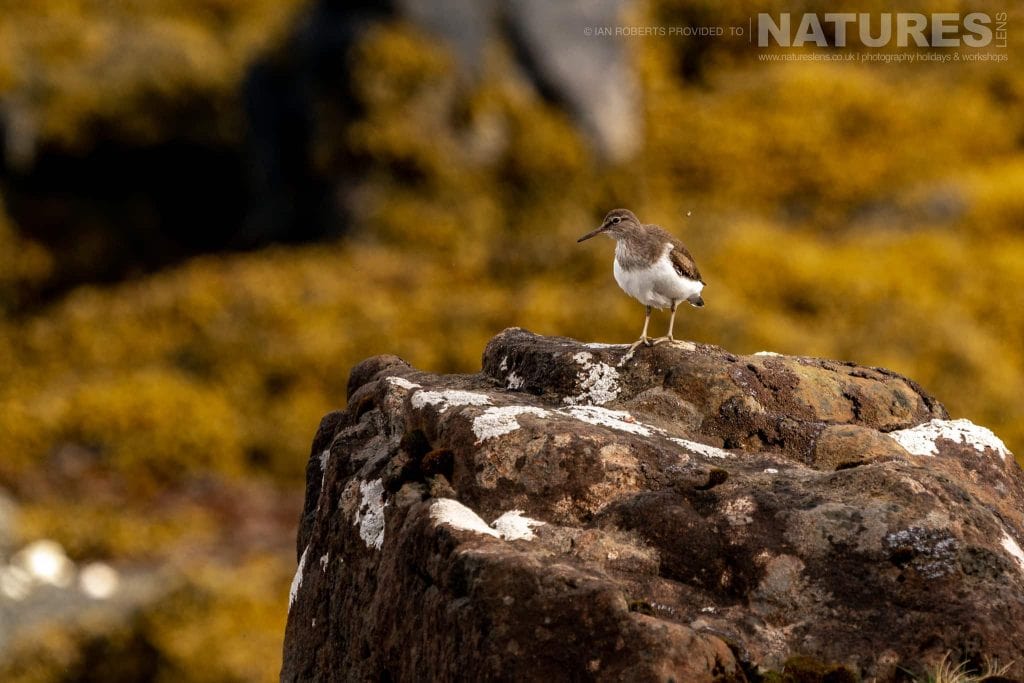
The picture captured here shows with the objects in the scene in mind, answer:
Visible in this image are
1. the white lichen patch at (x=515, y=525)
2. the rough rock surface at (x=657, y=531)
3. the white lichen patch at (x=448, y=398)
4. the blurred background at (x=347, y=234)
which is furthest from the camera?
the blurred background at (x=347, y=234)

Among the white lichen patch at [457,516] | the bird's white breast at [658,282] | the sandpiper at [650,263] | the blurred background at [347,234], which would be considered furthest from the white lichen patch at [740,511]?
the blurred background at [347,234]

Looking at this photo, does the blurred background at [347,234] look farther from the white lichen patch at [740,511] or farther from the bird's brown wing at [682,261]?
the white lichen patch at [740,511]

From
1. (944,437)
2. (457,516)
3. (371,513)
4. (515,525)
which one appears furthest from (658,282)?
(457,516)

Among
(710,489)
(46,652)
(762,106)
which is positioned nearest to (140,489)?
(46,652)

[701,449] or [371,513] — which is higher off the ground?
[701,449]

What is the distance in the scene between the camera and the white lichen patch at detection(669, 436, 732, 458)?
28.5 ft

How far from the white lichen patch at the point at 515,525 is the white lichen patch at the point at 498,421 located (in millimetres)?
580

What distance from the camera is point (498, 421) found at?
8.55 m

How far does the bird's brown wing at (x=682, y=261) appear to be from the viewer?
10837 mm

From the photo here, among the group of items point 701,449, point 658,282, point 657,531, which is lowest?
point 657,531

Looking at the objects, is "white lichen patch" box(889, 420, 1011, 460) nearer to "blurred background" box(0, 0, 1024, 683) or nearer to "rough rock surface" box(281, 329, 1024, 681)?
"rough rock surface" box(281, 329, 1024, 681)

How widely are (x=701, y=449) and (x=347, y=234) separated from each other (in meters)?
25.0

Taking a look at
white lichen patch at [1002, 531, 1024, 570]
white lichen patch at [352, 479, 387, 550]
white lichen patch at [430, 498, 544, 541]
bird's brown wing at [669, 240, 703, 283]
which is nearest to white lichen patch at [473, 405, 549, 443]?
white lichen patch at [430, 498, 544, 541]

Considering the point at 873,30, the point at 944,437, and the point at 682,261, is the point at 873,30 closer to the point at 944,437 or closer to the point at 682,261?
the point at 682,261
